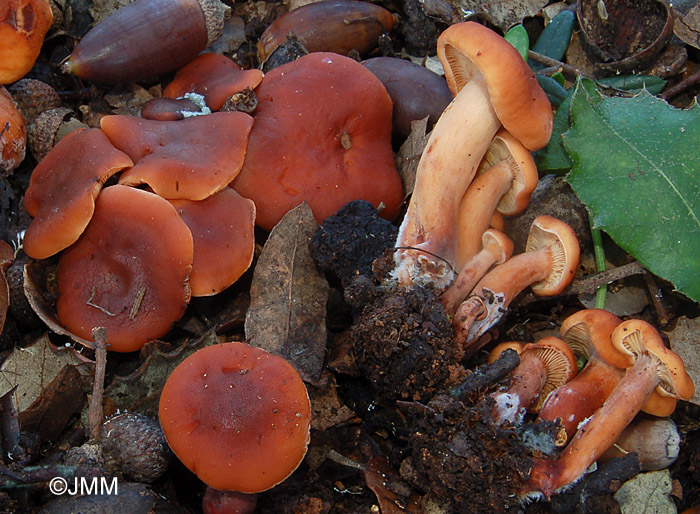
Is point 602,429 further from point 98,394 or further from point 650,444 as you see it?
point 98,394

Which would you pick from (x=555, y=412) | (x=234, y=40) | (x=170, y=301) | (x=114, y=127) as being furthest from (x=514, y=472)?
(x=234, y=40)

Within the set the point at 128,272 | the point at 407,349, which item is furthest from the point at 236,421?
the point at 128,272

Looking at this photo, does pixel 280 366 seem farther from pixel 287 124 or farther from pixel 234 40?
pixel 234 40

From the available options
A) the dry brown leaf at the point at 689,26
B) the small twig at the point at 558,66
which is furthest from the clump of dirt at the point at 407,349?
the dry brown leaf at the point at 689,26

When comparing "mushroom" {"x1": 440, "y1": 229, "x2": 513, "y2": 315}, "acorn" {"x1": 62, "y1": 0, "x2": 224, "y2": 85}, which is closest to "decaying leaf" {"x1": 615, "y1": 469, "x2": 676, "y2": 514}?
"mushroom" {"x1": 440, "y1": 229, "x2": 513, "y2": 315}

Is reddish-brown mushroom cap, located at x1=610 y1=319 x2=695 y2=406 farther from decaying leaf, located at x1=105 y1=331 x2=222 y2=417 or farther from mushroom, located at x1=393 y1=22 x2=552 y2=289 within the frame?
decaying leaf, located at x1=105 y1=331 x2=222 y2=417

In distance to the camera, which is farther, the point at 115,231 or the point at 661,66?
the point at 661,66

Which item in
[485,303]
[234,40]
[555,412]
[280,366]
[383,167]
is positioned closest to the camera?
[280,366]
